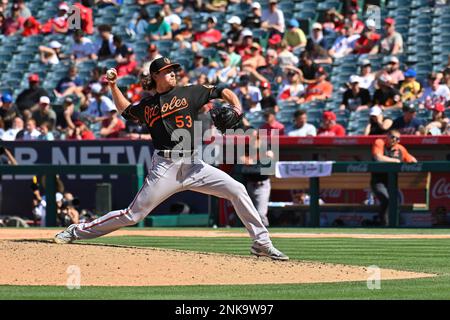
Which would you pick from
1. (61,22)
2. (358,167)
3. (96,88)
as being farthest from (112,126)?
(61,22)

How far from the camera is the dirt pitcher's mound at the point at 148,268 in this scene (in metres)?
9.26

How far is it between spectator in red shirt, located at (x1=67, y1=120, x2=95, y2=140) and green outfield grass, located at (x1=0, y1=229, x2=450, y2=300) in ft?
18.7

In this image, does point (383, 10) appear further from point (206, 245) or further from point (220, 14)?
point (206, 245)

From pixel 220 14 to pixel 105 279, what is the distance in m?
14.8

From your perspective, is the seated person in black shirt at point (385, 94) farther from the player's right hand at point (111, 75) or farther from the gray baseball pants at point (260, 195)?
the player's right hand at point (111, 75)

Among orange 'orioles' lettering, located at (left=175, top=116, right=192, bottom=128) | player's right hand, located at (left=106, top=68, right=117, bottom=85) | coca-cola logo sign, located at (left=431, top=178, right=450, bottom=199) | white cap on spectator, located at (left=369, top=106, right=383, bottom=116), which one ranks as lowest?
coca-cola logo sign, located at (left=431, top=178, right=450, bottom=199)

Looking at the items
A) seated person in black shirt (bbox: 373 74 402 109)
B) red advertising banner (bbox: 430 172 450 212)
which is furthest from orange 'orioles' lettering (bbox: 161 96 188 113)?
seated person in black shirt (bbox: 373 74 402 109)

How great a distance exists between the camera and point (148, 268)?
9.73m

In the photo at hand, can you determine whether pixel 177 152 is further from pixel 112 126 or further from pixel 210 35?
pixel 210 35

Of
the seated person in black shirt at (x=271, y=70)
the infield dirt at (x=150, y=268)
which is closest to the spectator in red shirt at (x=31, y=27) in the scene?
the seated person in black shirt at (x=271, y=70)

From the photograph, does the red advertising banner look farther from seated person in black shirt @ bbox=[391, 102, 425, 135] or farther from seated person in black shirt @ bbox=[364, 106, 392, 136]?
seated person in black shirt @ bbox=[364, 106, 392, 136]

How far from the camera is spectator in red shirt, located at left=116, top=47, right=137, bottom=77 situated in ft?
75.3

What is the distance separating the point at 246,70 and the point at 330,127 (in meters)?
2.82

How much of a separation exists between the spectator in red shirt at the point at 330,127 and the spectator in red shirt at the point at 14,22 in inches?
407
